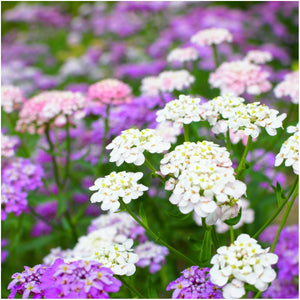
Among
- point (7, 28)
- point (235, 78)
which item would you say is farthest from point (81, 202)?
point (7, 28)

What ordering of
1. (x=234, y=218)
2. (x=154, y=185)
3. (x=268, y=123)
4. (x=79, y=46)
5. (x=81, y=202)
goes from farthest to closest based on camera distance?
(x=79, y=46), (x=81, y=202), (x=154, y=185), (x=268, y=123), (x=234, y=218)

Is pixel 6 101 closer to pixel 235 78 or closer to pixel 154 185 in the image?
pixel 154 185

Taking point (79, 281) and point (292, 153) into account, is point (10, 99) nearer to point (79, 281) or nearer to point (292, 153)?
point (79, 281)

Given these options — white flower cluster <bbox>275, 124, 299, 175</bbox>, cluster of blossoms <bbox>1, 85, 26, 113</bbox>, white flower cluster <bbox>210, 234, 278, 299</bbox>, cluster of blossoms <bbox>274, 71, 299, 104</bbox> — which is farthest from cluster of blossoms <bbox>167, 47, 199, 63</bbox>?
white flower cluster <bbox>210, 234, 278, 299</bbox>

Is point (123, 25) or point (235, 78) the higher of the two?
point (123, 25)

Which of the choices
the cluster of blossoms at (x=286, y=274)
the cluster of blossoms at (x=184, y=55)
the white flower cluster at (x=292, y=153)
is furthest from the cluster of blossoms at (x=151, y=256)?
the cluster of blossoms at (x=184, y=55)

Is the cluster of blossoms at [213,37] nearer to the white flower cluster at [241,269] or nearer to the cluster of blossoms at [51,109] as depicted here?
the cluster of blossoms at [51,109]

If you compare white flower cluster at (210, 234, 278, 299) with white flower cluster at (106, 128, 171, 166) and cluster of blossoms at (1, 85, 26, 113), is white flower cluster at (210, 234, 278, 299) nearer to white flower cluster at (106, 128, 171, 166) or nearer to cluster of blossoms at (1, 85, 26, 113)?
white flower cluster at (106, 128, 171, 166)
